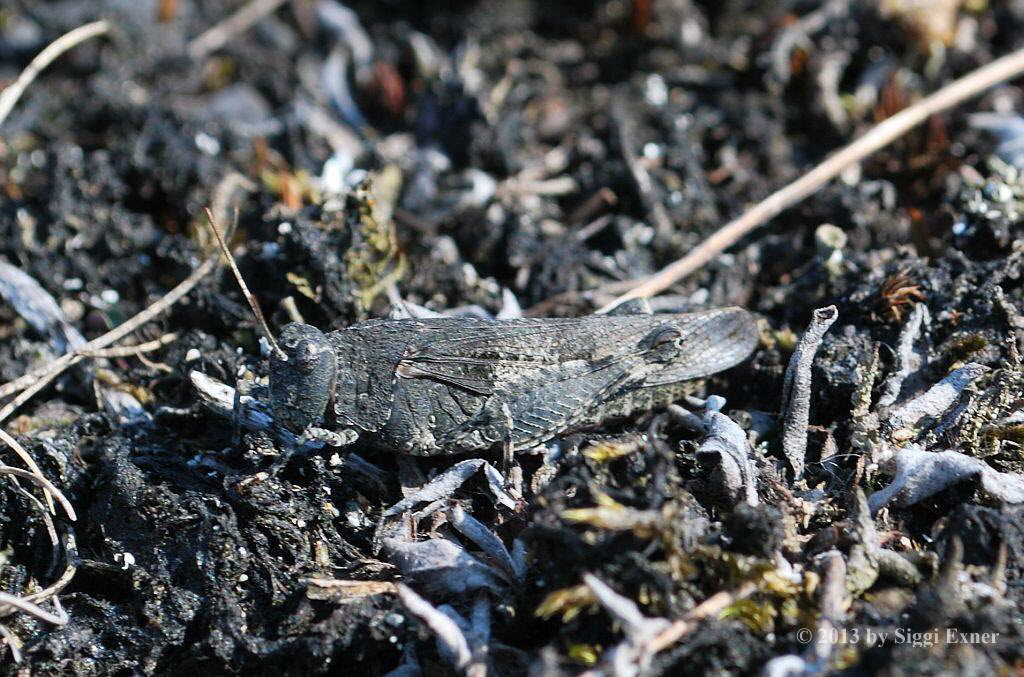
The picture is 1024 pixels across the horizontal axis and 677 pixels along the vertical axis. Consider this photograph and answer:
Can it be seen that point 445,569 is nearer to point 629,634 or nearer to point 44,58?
point 629,634

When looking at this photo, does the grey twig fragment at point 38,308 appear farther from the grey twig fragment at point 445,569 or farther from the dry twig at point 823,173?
the dry twig at point 823,173

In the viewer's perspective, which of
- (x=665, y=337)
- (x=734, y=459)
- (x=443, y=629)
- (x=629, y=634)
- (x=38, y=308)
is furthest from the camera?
(x=38, y=308)

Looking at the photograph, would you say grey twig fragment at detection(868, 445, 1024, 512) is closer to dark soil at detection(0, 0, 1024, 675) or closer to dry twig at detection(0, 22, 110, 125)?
dark soil at detection(0, 0, 1024, 675)

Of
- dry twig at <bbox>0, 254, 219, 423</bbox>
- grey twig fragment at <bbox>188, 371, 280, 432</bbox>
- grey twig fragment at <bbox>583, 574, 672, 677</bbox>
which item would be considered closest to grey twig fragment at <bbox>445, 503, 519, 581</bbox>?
grey twig fragment at <bbox>583, 574, 672, 677</bbox>

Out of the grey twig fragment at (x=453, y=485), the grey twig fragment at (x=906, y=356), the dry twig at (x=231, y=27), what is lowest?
the grey twig fragment at (x=453, y=485)

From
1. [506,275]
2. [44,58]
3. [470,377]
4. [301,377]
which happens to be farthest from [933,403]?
[44,58]

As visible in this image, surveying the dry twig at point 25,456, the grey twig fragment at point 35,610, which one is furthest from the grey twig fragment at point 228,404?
the grey twig fragment at point 35,610

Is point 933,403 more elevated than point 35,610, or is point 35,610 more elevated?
point 933,403

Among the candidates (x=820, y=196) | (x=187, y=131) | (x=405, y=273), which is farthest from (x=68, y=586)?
(x=820, y=196)
